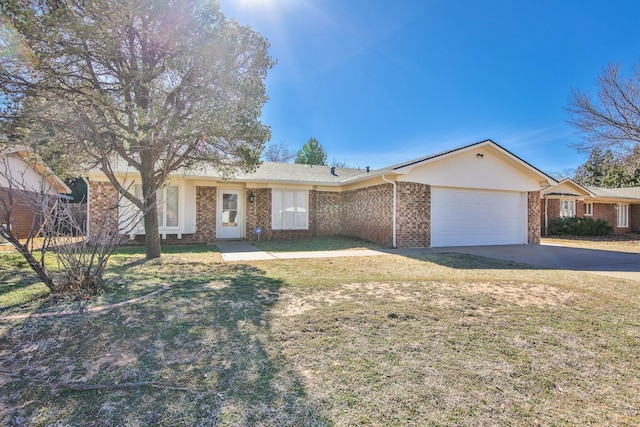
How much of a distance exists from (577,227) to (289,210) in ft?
58.2

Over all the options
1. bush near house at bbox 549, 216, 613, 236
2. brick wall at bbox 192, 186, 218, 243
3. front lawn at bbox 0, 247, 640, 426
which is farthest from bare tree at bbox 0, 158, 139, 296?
bush near house at bbox 549, 216, 613, 236

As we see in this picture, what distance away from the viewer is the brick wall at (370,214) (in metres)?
12.0

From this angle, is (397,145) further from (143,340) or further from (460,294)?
(143,340)

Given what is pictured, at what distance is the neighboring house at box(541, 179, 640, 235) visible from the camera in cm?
1948

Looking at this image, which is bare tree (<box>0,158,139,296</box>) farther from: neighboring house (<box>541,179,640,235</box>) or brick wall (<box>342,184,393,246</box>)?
neighboring house (<box>541,179,640,235</box>)

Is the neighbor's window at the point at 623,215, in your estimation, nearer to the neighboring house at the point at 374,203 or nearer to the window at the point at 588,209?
the window at the point at 588,209

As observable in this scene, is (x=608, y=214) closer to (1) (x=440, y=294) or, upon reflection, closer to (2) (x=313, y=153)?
(2) (x=313, y=153)

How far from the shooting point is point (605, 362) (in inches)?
120

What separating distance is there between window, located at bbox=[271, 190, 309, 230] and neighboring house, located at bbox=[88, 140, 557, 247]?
5 centimetres

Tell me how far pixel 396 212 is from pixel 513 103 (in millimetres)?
8760

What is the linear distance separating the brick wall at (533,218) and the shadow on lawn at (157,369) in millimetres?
13893

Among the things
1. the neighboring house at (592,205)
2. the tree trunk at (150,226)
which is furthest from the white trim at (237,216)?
the neighboring house at (592,205)

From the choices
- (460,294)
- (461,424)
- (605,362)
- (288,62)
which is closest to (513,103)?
(288,62)

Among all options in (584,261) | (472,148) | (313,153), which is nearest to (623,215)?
(472,148)
